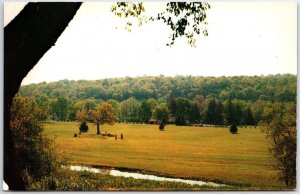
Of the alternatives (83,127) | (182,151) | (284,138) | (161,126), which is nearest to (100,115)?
(83,127)

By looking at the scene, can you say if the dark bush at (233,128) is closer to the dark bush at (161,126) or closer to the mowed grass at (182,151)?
the mowed grass at (182,151)

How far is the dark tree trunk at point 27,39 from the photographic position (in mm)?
3449

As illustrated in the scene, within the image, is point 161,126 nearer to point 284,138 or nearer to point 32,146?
point 284,138

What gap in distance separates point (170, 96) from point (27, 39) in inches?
102

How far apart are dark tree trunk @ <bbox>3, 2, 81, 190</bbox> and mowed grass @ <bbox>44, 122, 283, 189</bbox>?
1753 millimetres

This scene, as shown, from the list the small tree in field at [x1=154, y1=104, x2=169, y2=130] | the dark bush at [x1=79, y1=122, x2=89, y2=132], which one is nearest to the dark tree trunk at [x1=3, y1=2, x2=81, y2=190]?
the dark bush at [x1=79, y1=122, x2=89, y2=132]

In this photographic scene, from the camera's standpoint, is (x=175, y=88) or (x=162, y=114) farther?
(x=162, y=114)

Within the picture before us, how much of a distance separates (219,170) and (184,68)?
1.46 m

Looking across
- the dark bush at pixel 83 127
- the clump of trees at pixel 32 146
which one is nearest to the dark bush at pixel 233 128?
the dark bush at pixel 83 127

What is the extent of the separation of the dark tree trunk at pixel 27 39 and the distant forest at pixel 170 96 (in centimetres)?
170

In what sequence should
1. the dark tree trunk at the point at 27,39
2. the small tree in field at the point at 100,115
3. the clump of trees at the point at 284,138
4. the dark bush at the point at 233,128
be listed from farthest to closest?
the small tree in field at the point at 100,115 < the dark bush at the point at 233,128 < the clump of trees at the point at 284,138 < the dark tree trunk at the point at 27,39

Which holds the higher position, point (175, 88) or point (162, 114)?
point (175, 88)

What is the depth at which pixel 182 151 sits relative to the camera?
5.50m

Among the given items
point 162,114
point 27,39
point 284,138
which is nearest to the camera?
point 27,39
